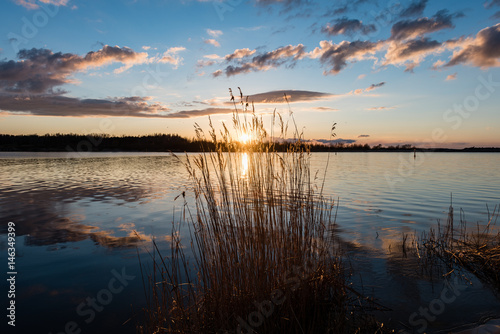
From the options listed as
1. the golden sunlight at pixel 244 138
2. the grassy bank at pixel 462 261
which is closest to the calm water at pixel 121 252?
the grassy bank at pixel 462 261

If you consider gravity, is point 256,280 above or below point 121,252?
above

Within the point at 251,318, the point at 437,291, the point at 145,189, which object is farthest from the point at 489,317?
the point at 145,189

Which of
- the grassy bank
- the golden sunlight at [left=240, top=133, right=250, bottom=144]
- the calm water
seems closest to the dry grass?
the grassy bank

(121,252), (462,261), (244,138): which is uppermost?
(244,138)

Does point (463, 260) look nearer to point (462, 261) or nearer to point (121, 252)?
point (462, 261)

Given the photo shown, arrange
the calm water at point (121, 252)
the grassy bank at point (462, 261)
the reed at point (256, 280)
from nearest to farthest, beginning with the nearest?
1. the reed at point (256, 280)
2. the calm water at point (121, 252)
3. the grassy bank at point (462, 261)

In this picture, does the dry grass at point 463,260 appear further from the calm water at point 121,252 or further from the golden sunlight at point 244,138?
the golden sunlight at point 244,138

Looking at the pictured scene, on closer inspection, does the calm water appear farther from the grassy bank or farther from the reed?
the reed

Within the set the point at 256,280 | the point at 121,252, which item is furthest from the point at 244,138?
the point at 121,252

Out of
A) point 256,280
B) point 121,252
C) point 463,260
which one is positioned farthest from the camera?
point 121,252

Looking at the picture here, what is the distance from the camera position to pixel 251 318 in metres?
3.37

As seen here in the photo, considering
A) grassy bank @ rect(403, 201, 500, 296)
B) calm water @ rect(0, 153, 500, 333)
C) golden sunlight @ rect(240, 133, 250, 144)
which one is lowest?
calm water @ rect(0, 153, 500, 333)

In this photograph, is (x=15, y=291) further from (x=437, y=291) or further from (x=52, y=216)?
(x=437, y=291)

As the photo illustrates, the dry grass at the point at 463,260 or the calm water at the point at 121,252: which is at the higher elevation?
the dry grass at the point at 463,260
